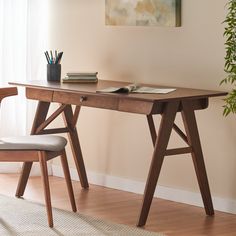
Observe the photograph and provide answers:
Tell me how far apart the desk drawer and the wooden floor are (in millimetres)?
637

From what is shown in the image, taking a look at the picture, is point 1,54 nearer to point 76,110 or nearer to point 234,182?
point 76,110

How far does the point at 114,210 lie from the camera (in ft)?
15.5

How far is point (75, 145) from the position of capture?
17.5ft

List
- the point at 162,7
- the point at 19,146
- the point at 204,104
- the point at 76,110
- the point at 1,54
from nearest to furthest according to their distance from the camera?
the point at 19,146
the point at 204,104
the point at 162,7
the point at 76,110
the point at 1,54

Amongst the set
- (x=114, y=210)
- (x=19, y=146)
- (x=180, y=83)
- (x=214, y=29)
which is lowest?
(x=114, y=210)

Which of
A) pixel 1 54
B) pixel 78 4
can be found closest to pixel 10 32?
pixel 1 54

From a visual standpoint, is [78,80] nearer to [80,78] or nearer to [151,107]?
[80,78]

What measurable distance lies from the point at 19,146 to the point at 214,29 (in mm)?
1356

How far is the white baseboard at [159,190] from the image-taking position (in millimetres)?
4706

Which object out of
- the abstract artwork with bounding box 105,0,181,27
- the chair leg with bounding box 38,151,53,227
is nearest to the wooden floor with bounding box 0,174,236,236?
the chair leg with bounding box 38,151,53,227

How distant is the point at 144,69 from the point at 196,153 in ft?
2.63

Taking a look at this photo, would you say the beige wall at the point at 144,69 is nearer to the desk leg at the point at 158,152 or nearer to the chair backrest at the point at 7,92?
the desk leg at the point at 158,152

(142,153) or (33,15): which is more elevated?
(33,15)

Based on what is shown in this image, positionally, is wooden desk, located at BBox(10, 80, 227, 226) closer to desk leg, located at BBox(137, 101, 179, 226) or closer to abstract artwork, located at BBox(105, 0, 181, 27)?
desk leg, located at BBox(137, 101, 179, 226)
